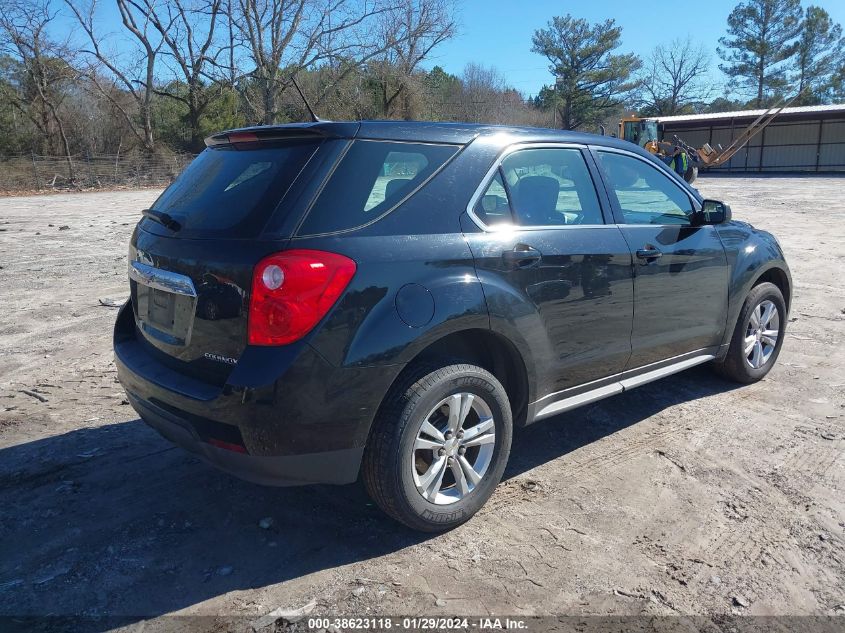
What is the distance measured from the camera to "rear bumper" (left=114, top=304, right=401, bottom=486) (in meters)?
2.72

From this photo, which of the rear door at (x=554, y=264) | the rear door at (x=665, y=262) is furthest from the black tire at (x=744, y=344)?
the rear door at (x=554, y=264)

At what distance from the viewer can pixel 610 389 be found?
4.00 metres

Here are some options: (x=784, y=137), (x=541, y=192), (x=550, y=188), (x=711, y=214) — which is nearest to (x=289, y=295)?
(x=541, y=192)

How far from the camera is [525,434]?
14.5 feet

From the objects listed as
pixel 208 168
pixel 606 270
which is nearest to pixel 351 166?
pixel 208 168

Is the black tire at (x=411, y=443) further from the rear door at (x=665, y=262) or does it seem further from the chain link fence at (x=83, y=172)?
the chain link fence at (x=83, y=172)

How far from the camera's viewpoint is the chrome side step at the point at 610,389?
3697 millimetres

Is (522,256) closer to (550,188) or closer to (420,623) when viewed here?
(550,188)

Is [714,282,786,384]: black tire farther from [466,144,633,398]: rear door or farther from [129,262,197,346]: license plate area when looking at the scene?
[129,262,197,346]: license plate area

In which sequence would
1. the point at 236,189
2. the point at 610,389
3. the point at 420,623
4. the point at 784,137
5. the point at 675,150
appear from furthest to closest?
1. the point at 784,137
2. the point at 675,150
3. the point at 610,389
4. the point at 236,189
5. the point at 420,623

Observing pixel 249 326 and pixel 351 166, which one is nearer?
pixel 249 326

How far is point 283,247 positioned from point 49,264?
370 inches

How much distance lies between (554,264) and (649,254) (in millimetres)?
861

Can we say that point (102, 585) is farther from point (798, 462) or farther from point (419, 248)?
point (798, 462)
